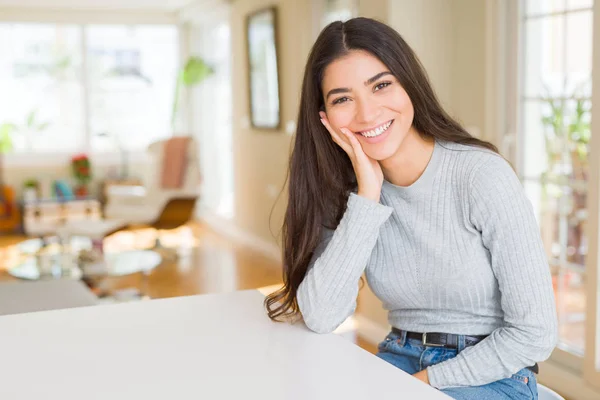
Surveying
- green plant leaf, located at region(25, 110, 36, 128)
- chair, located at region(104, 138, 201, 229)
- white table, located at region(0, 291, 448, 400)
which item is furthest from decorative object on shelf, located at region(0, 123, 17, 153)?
white table, located at region(0, 291, 448, 400)

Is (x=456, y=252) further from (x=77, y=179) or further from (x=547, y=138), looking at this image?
(x=77, y=179)

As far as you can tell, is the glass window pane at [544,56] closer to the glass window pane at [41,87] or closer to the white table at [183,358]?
the white table at [183,358]

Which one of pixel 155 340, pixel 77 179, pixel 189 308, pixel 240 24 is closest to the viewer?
pixel 155 340

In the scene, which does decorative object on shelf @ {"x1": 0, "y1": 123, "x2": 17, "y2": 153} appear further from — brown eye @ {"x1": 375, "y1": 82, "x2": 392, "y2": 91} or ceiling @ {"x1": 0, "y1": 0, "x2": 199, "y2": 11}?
brown eye @ {"x1": 375, "y1": 82, "x2": 392, "y2": 91}

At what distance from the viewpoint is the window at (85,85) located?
9.02 meters

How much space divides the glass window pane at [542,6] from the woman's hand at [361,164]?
2.03 meters

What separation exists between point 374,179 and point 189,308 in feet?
1.60

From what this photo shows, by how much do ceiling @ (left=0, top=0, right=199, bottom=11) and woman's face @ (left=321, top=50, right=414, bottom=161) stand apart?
274 inches

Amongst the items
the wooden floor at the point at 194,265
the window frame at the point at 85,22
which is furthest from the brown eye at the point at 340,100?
the window frame at the point at 85,22

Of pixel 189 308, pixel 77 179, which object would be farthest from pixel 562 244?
pixel 77 179

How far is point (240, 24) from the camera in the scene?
7.27 meters

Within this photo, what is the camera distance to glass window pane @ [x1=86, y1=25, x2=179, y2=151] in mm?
9305

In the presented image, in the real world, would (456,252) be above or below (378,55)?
below

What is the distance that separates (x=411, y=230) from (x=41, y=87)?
822 centimetres
